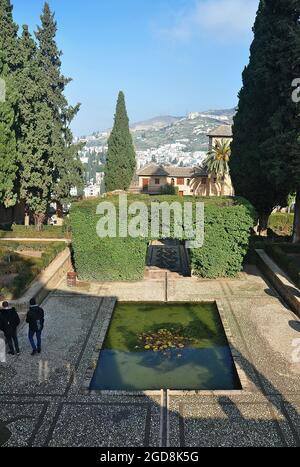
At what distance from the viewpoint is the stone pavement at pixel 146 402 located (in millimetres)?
9375

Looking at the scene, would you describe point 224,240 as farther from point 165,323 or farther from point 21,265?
point 21,265

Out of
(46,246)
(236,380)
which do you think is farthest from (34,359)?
(46,246)

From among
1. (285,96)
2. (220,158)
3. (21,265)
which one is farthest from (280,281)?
(220,158)

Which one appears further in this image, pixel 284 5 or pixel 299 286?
pixel 284 5

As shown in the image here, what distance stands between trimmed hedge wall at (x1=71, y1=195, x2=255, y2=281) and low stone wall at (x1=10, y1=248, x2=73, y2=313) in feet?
4.10

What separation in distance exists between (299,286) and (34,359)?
38.0 ft

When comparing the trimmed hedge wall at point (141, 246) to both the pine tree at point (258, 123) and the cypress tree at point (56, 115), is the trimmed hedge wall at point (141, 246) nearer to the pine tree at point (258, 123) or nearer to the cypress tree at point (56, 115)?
the pine tree at point (258, 123)

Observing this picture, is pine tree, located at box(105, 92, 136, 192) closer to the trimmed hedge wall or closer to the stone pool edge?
the trimmed hedge wall

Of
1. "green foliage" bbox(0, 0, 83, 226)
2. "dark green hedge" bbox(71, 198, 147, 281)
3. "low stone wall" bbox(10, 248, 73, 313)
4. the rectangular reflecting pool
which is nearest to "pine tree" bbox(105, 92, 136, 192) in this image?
"green foliage" bbox(0, 0, 83, 226)

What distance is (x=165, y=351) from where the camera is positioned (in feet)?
46.3

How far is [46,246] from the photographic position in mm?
26703

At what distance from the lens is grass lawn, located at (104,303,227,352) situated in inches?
588

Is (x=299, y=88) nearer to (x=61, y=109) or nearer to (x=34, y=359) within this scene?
(x=34, y=359)

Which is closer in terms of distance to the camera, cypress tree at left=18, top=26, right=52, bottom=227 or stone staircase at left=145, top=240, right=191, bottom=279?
stone staircase at left=145, top=240, right=191, bottom=279
